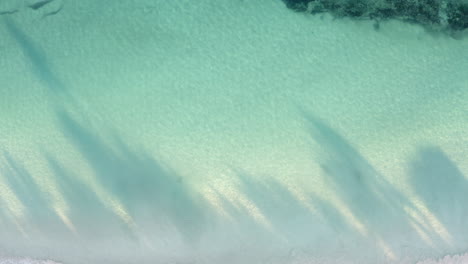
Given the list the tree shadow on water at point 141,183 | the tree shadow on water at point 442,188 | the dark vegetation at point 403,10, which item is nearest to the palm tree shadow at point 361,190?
the tree shadow on water at point 442,188

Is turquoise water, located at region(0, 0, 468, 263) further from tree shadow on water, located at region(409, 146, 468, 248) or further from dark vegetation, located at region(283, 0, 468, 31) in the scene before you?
dark vegetation, located at region(283, 0, 468, 31)

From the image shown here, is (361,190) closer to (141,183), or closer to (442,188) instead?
(442,188)

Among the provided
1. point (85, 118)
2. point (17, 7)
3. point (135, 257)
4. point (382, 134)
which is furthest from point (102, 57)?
point (382, 134)

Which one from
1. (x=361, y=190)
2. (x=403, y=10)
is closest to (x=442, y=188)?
(x=361, y=190)

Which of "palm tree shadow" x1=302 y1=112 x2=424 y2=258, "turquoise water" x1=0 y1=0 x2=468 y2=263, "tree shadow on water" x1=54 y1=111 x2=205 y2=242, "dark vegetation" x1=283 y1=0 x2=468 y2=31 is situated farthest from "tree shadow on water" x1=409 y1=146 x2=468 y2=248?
"tree shadow on water" x1=54 y1=111 x2=205 y2=242

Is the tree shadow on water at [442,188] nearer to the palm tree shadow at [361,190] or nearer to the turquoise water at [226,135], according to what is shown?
the turquoise water at [226,135]

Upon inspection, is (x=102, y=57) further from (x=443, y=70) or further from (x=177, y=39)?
(x=443, y=70)
